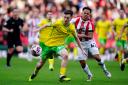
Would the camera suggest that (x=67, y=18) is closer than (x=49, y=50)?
Yes

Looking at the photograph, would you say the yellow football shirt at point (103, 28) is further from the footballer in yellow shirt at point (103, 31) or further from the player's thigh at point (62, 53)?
the player's thigh at point (62, 53)

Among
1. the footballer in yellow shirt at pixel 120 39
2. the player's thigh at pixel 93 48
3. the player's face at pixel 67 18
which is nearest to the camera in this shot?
the player's face at pixel 67 18

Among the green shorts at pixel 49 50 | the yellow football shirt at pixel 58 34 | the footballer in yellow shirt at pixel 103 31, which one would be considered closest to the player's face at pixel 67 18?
the yellow football shirt at pixel 58 34

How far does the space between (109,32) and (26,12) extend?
5.55 metres

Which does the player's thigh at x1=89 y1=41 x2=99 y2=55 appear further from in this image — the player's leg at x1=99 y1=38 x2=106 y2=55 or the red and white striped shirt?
the player's leg at x1=99 y1=38 x2=106 y2=55

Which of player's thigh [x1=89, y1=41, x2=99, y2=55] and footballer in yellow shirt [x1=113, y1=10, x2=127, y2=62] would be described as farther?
footballer in yellow shirt [x1=113, y1=10, x2=127, y2=62]

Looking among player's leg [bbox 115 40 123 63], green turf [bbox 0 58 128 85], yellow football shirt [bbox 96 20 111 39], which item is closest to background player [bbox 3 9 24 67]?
green turf [bbox 0 58 128 85]

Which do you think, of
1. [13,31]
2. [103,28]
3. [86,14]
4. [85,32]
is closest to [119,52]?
[13,31]

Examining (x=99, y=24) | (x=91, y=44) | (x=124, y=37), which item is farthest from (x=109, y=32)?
(x=91, y=44)

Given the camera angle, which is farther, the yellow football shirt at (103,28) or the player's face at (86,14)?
the yellow football shirt at (103,28)

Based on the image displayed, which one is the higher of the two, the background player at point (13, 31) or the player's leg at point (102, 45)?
the background player at point (13, 31)

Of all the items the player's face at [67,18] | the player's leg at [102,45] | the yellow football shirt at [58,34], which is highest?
the player's face at [67,18]

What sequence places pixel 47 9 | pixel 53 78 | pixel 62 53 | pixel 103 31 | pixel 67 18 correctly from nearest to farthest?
pixel 67 18
pixel 62 53
pixel 53 78
pixel 103 31
pixel 47 9

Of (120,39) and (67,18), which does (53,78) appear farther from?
(120,39)
